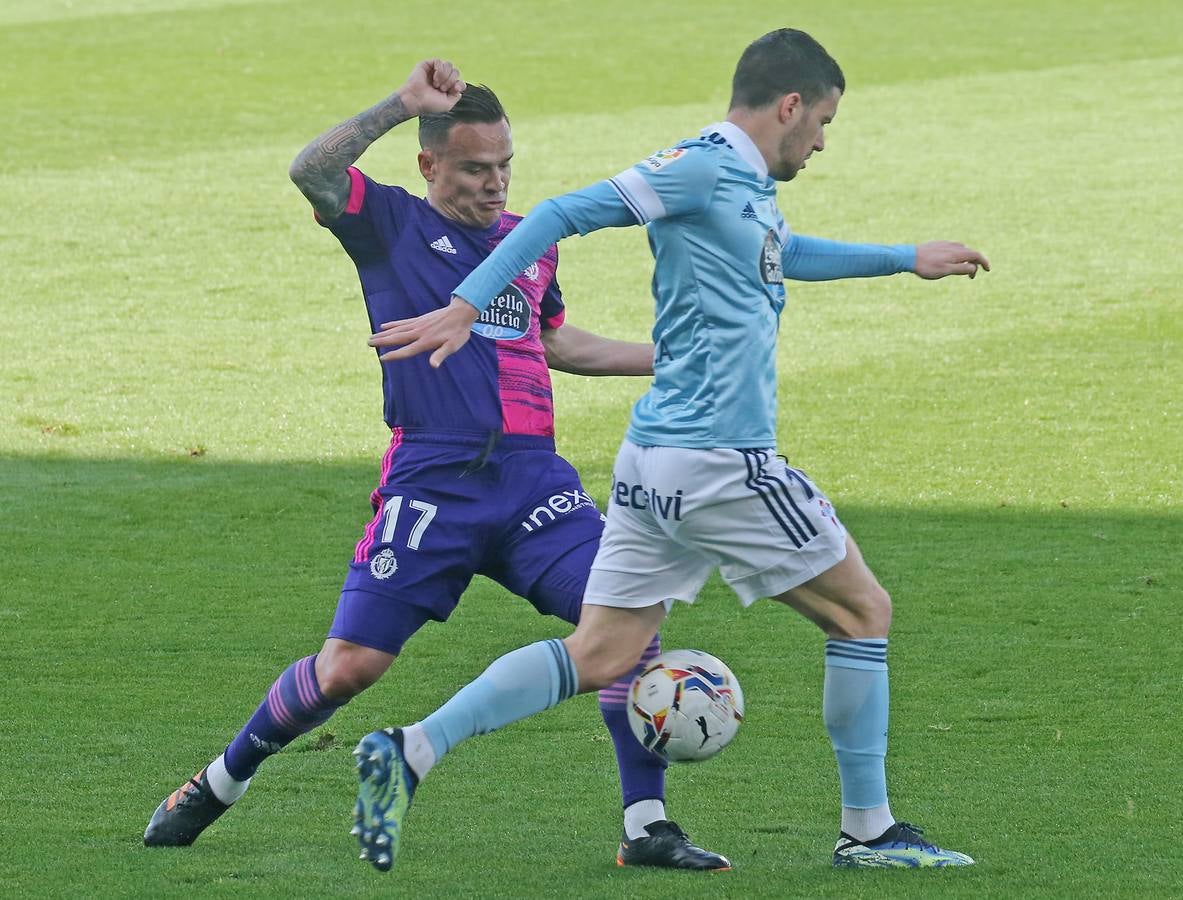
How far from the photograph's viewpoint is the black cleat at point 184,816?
5.40m

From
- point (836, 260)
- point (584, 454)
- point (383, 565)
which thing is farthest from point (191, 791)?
point (584, 454)

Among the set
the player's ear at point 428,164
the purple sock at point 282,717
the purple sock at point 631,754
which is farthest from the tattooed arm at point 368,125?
the purple sock at point 631,754

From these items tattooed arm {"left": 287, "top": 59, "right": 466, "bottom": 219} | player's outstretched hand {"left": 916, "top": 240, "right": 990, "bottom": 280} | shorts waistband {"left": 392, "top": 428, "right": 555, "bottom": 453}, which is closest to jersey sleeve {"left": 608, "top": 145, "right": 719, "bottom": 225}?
player's outstretched hand {"left": 916, "top": 240, "right": 990, "bottom": 280}

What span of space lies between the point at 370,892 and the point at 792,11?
27799 millimetres

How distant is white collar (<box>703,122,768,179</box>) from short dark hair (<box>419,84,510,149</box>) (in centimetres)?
80

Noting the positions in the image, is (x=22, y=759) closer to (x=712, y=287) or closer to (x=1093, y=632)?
(x=712, y=287)

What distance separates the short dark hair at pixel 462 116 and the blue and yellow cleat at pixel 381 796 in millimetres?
1760

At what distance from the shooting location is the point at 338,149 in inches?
211

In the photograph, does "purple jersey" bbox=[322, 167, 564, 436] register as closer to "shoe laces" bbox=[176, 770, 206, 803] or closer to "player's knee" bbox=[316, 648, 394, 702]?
"player's knee" bbox=[316, 648, 394, 702]

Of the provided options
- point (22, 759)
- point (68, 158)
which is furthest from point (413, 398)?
point (68, 158)

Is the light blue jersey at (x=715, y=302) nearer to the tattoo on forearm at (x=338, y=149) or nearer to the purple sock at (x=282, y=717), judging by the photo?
the tattoo on forearm at (x=338, y=149)

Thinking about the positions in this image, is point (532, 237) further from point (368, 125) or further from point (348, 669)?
point (348, 669)

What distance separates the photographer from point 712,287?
480 cm

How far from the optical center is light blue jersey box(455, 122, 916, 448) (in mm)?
4727
